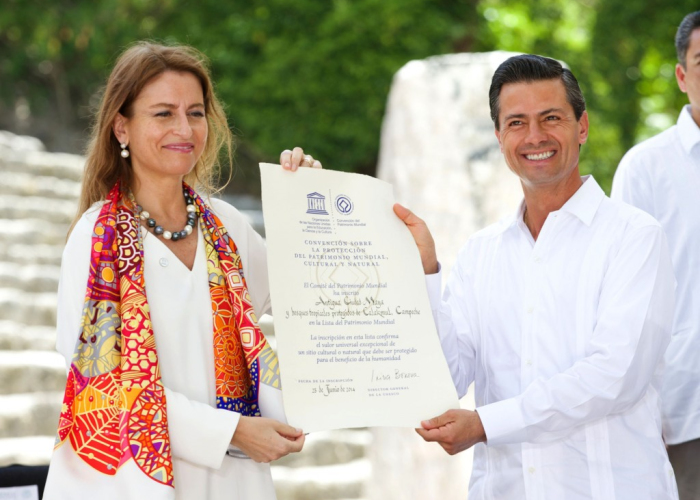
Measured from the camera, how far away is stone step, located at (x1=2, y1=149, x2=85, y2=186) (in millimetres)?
7746

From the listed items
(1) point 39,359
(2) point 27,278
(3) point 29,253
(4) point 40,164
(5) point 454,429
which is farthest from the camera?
(4) point 40,164

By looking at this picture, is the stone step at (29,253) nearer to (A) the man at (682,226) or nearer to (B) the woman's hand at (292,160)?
(B) the woman's hand at (292,160)

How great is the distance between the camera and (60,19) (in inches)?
496

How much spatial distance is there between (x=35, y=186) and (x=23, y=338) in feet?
7.16

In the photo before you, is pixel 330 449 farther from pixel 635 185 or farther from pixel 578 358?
pixel 578 358

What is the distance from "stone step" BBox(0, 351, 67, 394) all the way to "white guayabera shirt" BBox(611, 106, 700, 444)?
3513mm

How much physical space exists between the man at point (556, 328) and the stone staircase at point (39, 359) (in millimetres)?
2734

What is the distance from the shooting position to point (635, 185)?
3.18 m

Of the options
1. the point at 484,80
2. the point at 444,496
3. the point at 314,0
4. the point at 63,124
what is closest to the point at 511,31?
the point at 314,0

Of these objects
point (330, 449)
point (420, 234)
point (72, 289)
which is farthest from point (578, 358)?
point (330, 449)

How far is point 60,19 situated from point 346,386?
1142 centimetres

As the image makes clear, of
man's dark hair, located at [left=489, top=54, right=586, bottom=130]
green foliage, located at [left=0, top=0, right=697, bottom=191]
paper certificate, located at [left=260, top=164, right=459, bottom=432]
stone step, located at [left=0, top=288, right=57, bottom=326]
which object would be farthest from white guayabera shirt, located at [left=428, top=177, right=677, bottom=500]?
green foliage, located at [left=0, top=0, right=697, bottom=191]

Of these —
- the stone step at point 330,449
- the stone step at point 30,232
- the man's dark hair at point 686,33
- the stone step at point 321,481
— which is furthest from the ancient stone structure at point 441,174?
the stone step at point 30,232

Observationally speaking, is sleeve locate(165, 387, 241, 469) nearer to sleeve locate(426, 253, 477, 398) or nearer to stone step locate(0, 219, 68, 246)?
sleeve locate(426, 253, 477, 398)
